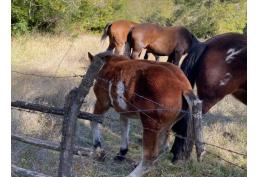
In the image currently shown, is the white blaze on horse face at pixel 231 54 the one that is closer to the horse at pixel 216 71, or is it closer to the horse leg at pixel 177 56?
the horse at pixel 216 71

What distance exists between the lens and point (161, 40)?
10.4 meters

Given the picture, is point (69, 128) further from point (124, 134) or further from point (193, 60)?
point (193, 60)

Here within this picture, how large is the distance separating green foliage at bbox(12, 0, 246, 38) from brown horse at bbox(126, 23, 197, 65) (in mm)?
7715

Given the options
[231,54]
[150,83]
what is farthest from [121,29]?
[150,83]

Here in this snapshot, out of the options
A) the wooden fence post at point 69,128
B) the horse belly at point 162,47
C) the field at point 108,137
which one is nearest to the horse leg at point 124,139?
the field at point 108,137

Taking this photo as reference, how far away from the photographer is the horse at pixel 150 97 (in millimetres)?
4039

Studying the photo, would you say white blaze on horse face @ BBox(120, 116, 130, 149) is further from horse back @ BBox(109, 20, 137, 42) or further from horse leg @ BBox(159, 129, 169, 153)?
horse back @ BBox(109, 20, 137, 42)

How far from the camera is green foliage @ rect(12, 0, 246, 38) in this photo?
18000 mm

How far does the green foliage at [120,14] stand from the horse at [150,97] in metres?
13.7

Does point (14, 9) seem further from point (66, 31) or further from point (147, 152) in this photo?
point (147, 152)

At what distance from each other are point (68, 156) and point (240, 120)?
4.60m

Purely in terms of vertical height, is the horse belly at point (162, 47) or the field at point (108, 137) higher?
the horse belly at point (162, 47)

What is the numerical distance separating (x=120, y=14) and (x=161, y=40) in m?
14.4

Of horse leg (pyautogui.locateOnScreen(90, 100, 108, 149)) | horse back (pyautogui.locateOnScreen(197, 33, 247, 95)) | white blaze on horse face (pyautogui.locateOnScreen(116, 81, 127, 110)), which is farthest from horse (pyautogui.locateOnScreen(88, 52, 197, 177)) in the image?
horse back (pyautogui.locateOnScreen(197, 33, 247, 95))
